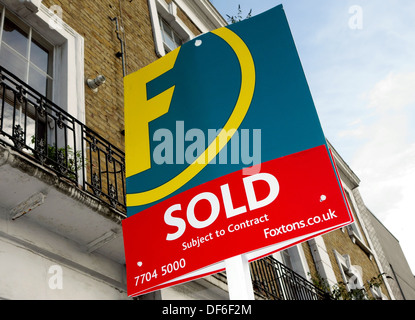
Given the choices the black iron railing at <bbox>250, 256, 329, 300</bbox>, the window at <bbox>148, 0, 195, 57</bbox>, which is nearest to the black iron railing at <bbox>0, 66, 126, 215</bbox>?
the black iron railing at <bbox>250, 256, 329, 300</bbox>

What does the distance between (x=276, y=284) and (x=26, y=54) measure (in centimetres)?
540

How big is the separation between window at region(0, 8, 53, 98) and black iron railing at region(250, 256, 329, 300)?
4380 millimetres

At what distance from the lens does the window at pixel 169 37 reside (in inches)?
457

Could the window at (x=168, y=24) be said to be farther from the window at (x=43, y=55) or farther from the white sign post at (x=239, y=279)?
the white sign post at (x=239, y=279)

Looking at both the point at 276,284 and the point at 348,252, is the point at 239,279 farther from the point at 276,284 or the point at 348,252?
the point at 348,252

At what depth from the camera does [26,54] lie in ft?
23.8

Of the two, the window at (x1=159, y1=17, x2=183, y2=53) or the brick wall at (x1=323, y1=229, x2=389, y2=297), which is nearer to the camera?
the window at (x1=159, y1=17, x2=183, y2=53)

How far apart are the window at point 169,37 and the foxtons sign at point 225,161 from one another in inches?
295

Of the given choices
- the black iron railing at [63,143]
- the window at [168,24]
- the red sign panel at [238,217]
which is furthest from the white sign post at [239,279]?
the window at [168,24]

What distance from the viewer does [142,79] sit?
14.9 feet

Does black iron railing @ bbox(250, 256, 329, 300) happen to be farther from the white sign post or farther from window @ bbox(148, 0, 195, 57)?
window @ bbox(148, 0, 195, 57)

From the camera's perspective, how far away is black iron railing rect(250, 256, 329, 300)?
8.32 m

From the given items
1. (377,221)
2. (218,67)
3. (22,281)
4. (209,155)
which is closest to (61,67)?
(22,281)

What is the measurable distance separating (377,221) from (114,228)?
1889cm
